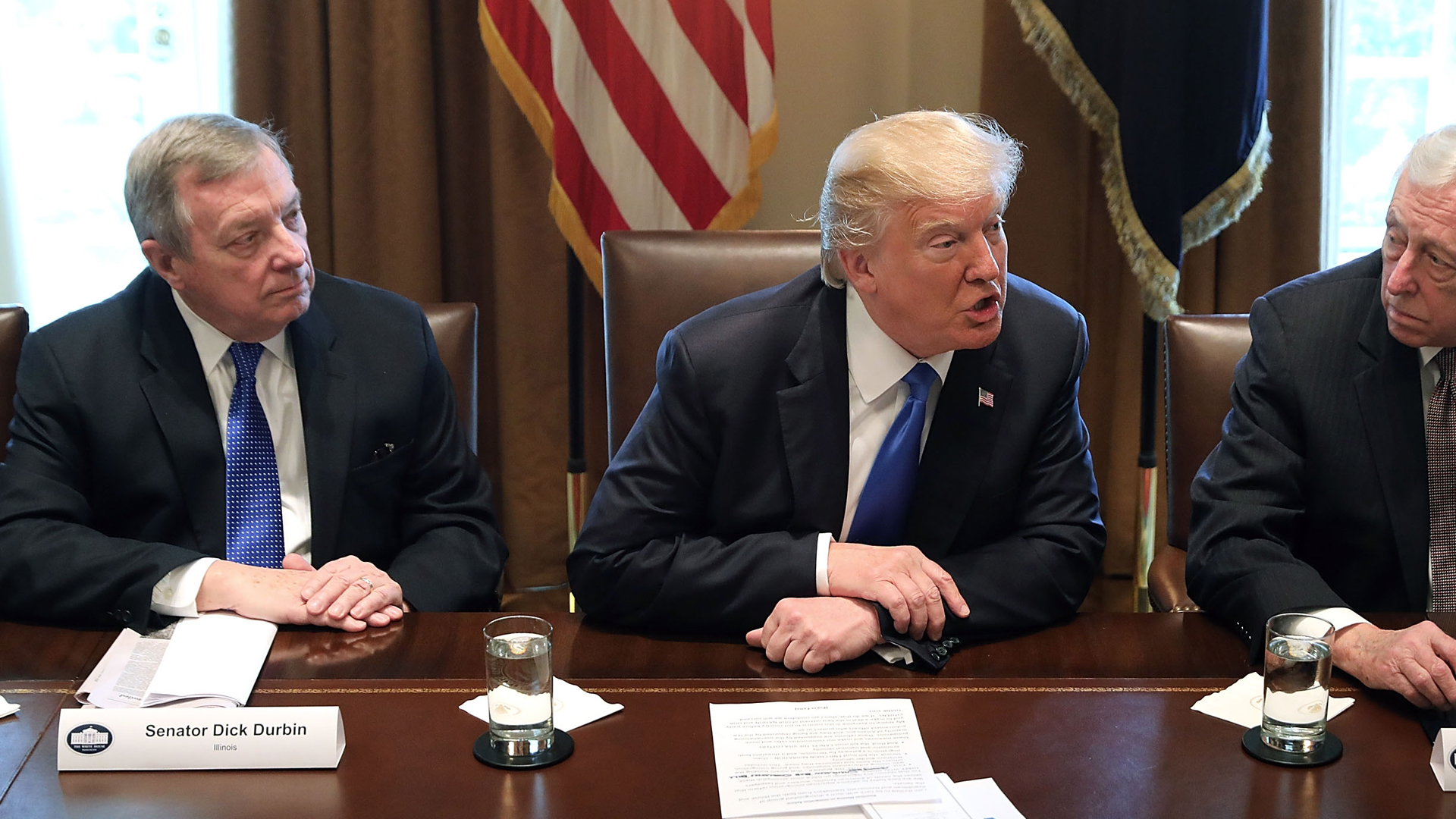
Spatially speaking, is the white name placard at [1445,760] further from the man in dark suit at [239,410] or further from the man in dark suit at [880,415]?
the man in dark suit at [239,410]

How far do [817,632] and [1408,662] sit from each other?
0.66 metres

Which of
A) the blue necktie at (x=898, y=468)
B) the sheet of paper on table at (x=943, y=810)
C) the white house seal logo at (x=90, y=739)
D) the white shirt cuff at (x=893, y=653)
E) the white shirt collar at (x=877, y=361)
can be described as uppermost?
the white shirt collar at (x=877, y=361)

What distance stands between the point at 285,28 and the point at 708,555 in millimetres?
2214

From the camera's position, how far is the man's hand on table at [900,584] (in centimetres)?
162

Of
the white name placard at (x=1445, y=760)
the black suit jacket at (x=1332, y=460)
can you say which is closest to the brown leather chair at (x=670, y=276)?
the black suit jacket at (x=1332, y=460)

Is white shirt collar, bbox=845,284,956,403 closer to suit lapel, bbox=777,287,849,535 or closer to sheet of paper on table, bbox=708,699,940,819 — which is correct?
suit lapel, bbox=777,287,849,535

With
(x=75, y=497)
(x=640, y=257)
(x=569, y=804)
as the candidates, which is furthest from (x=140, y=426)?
(x=569, y=804)

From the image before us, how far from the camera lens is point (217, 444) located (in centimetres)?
207

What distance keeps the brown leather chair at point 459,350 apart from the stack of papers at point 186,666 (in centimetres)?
73

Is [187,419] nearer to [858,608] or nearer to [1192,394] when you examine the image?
[858,608]

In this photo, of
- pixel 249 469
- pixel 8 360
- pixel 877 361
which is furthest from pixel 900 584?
pixel 8 360

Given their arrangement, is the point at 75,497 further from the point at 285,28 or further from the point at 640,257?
the point at 285,28

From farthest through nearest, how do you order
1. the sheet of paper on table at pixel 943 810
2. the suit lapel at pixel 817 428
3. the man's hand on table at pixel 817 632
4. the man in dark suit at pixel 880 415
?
the suit lapel at pixel 817 428, the man in dark suit at pixel 880 415, the man's hand on table at pixel 817 632, the sheet of paper on table at pixel 943 810

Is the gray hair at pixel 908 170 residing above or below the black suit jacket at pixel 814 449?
above
